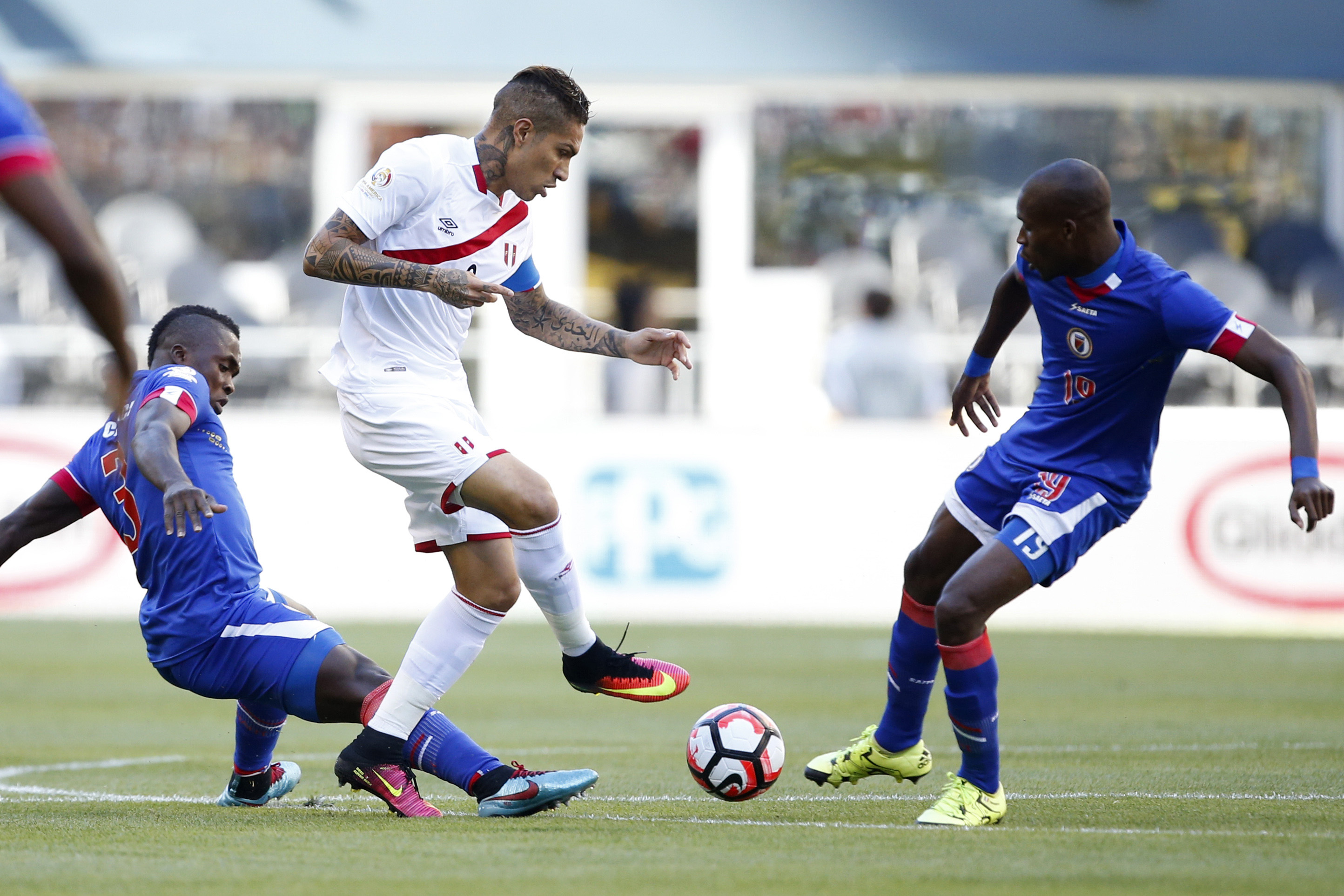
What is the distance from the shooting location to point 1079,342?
549 centimetres

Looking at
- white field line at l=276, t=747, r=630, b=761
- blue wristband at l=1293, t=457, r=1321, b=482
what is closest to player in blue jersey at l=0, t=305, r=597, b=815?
white field line at l=276, t=747, r=630, b=761

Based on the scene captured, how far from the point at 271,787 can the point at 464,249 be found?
6.32 feet

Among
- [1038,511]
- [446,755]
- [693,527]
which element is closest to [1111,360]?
[1038,511]

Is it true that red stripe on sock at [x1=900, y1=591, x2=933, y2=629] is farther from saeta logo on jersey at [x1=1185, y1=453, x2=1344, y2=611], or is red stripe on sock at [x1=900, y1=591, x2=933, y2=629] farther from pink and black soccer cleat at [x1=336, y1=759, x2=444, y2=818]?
saeta logo on jersey at [x1=1185, y1=453, x2=1344, y2=611]

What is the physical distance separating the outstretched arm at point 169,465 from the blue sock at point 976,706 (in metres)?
2.21

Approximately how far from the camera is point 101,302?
12.2ft

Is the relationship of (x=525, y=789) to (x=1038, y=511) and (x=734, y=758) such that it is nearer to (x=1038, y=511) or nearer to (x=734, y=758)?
(x=734, y=758)

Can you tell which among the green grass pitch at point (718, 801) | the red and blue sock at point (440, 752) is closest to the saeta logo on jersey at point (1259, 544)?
the green grass pitch at point (718, 801)

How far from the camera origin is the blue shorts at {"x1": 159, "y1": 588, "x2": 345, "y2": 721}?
5.47 metres

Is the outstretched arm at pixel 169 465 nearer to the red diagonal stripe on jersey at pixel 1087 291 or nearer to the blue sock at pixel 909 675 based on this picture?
the blue sock at pixel 909 675

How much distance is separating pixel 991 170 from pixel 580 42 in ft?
14.6

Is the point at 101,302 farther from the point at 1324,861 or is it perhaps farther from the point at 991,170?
the point at 991,170

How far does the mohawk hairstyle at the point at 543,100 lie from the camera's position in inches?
221

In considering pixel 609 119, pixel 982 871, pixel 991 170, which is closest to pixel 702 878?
pixel 982 871
